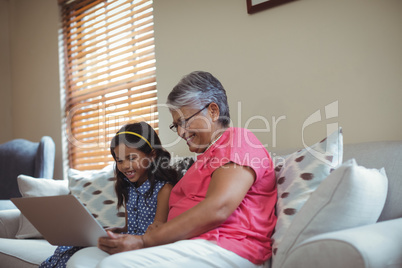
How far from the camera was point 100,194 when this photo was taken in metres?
2.17

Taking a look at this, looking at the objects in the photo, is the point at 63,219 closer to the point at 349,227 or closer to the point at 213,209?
the point at 213,209

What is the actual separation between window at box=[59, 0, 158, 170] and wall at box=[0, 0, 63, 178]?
0.12m

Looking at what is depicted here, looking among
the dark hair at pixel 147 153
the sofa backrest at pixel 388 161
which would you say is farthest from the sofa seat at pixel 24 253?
the sofa backrest at pixel 388 161

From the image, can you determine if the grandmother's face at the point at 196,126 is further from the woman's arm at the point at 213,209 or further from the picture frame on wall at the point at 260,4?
the picture frame on wall at the point at 260,4

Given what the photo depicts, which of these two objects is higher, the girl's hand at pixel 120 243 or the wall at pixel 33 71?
the wall at pixel 33 71

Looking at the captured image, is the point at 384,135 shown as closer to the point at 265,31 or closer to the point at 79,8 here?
the point at 265,31

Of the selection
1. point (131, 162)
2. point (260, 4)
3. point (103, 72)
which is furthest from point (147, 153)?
point (103, 72)

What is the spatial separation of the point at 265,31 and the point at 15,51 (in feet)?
9.45

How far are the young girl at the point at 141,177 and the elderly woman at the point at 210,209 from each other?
0.23 metres

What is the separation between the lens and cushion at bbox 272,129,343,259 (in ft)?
4.39

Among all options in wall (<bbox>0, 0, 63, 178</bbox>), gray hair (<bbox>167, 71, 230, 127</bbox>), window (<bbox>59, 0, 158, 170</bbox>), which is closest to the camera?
gray hair (<bbox>167, 71, 230, 127</bbox>)

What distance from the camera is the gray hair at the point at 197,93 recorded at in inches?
59.6

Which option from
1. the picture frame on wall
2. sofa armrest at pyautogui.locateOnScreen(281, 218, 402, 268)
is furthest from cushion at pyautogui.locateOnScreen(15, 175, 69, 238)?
sofa armrest at pyautogui.locateOnScreen(281, 218, 402, 268)

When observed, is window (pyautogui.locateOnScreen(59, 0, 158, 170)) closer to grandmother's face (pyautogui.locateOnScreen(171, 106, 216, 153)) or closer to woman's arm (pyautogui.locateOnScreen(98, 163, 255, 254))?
grandmother's face (pyautogui.locateOnScreen(171, 106, 216, 153))
